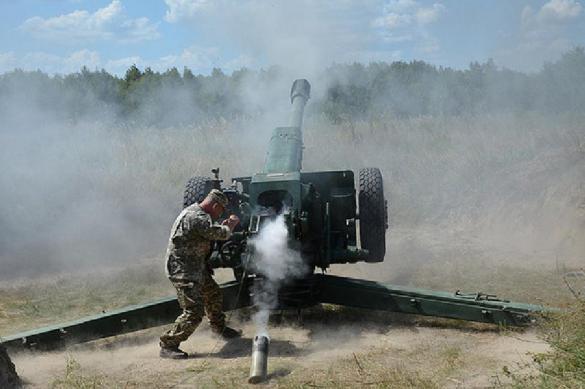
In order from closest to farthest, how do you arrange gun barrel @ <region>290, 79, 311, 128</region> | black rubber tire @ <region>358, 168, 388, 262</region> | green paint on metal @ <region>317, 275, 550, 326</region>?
green paint on metal @ <region>317, 275, 550, 326</region>, black rubber tire @ <region>358, 168, 388, 262</region>, gun barrel @ <region>290, 79, 311, 128</region>

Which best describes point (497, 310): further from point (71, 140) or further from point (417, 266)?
point (71, 140)

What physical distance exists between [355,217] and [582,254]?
12.4 feet

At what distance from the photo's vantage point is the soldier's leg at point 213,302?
6060 mm

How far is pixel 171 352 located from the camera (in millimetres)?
5828

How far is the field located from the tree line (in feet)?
2.18

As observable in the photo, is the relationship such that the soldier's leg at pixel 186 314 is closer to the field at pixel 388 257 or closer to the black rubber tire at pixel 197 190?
the field at pixel 388 257

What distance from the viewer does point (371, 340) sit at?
6.11 meters

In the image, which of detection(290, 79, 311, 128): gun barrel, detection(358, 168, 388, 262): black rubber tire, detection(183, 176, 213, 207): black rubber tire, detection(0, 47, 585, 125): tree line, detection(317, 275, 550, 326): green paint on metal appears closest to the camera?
detection(317, 275, 550, 326): green paint on metal

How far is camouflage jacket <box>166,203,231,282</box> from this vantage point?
5797 mm

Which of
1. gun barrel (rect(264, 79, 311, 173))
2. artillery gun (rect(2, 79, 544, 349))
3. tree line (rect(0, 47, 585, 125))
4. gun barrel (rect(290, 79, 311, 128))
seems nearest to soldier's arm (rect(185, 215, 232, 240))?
artillery gun (rect(2, 79, 544, 349))

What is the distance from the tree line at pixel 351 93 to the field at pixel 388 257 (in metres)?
0.67

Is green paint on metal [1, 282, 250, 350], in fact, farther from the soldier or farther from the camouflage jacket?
the camouflage jacket

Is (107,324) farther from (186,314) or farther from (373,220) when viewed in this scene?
(373,220)

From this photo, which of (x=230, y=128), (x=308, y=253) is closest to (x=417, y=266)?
(x=308, y=253)
